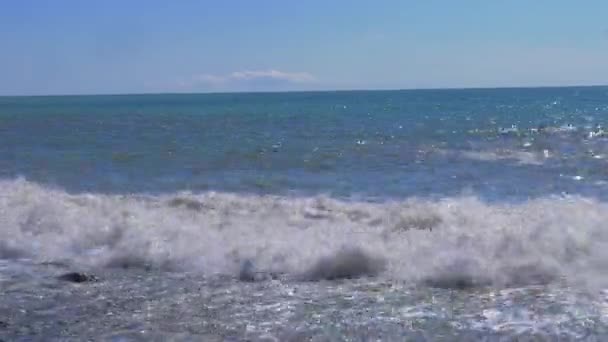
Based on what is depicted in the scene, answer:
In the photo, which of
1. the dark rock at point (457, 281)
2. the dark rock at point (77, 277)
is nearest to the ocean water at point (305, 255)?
the dark rock at point (457, 281)

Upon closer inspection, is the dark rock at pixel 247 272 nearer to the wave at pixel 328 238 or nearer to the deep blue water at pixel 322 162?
the wave at pixel 328 238

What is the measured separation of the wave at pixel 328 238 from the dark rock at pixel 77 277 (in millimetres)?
999

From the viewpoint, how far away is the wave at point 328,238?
10.3 m

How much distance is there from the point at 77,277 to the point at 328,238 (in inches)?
145

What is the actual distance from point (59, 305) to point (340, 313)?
9.34 ft

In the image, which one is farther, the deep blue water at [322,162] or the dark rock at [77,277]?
the deep blue water at [322,162]

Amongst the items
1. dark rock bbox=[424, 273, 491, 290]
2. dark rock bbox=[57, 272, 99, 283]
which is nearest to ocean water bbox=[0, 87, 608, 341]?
dark rock bbox=[424, 273, 491, 290]

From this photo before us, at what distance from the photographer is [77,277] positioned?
33.0 feet

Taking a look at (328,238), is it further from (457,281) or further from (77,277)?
(77,277)

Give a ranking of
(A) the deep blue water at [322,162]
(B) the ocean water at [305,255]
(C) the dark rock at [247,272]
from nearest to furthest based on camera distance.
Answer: (B) the ocean water at [305,255], (C) the dark rock at [247,272], (A) the deep blue water at [322,162]

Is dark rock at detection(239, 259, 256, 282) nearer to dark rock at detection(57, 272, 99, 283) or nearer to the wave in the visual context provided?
the wave

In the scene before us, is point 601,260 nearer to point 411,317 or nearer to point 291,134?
point 411,317

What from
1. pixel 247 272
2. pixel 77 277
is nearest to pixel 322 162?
pixel 247 272

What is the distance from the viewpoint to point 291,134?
4231 centimetres
